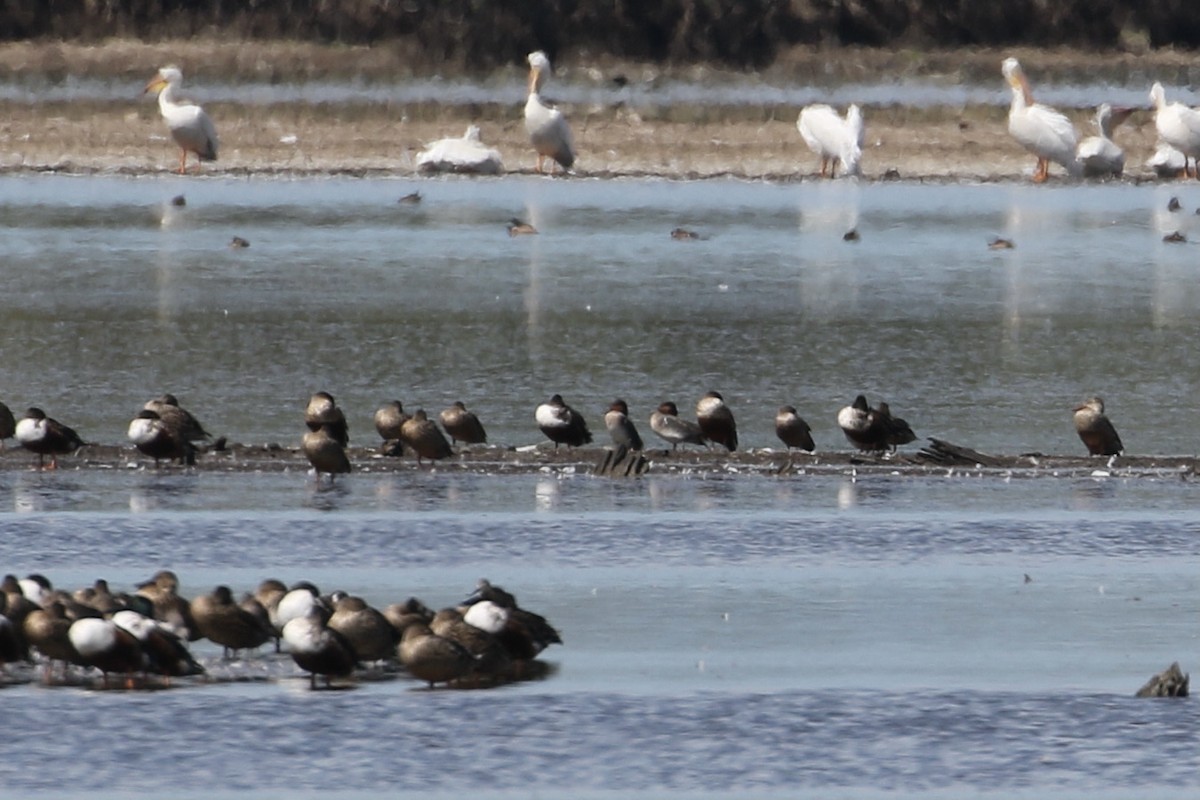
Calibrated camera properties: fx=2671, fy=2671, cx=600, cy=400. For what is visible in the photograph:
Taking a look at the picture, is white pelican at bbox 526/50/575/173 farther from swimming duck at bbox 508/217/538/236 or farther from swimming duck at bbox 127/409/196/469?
swimming duck at bbox 127/409/196/469

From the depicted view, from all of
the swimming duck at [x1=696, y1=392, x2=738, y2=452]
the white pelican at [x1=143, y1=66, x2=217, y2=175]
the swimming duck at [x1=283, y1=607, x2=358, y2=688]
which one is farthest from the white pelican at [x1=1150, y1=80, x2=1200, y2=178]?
the swimming duck at [x1=283, y1=607, x2=358, y2=688]

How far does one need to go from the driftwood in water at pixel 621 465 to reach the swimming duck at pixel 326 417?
4.60ft

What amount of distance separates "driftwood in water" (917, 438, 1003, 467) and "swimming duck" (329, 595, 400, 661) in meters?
5.52

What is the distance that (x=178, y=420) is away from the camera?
1390 centimetres

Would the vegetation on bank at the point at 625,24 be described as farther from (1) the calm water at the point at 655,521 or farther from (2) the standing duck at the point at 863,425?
(2) the standing duck at the point at 863,425

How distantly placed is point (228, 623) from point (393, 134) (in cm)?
2649

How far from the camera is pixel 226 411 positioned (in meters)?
15.9

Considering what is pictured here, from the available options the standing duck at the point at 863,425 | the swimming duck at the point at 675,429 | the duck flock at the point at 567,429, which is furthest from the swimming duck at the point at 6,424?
the standing duck at the point at 863,425

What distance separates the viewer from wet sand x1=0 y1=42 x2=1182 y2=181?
109 ft

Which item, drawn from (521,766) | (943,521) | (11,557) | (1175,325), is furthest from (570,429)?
(1175,325)

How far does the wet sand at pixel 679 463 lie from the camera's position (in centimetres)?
1366

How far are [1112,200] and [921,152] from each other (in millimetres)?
3631

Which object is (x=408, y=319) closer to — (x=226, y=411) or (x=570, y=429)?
(x=226, y=411)

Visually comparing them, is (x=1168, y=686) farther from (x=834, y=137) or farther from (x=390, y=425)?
(x=834, y=137)
